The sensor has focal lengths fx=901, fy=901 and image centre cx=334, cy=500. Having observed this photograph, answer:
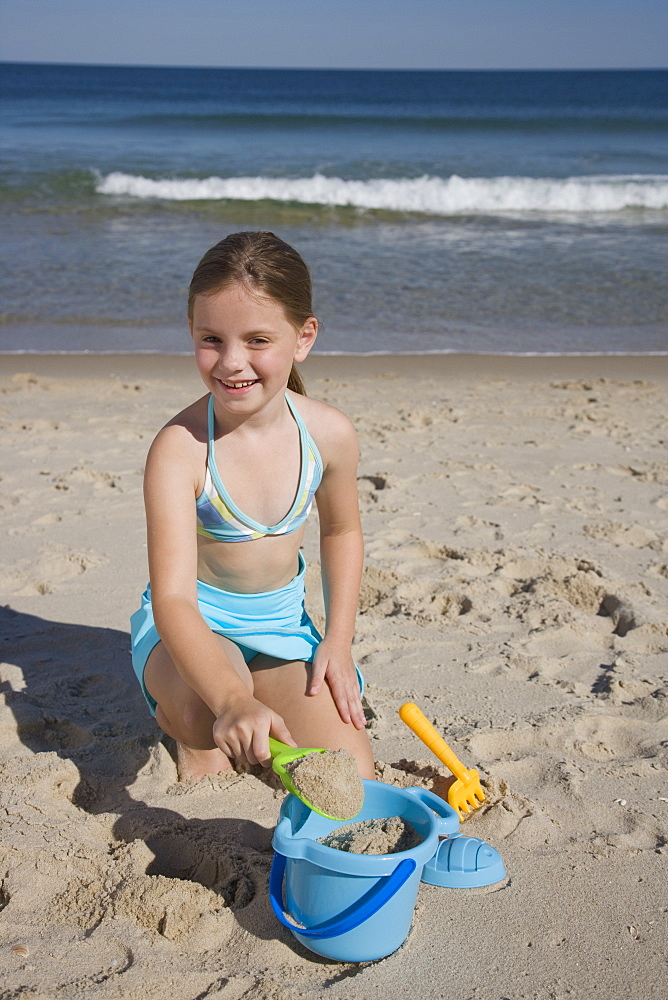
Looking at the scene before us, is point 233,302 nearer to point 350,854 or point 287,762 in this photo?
point 287,762

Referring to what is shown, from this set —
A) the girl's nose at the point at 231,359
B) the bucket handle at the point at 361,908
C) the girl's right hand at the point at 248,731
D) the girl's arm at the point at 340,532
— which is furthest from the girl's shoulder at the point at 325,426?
the bucket handle at the point at 361,908

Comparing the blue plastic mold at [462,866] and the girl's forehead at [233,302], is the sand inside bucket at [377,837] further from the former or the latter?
the girl's forehead at [233,302]

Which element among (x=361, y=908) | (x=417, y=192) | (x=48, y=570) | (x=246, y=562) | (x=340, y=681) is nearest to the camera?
(x=361, y=908)

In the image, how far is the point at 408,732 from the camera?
2.47 metres

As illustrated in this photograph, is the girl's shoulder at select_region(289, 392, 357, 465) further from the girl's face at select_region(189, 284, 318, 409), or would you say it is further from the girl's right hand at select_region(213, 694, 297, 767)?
the girl's right hand at select_region(213, 694, 297, 767)

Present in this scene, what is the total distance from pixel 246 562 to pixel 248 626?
0.17m

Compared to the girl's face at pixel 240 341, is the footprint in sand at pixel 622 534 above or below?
below

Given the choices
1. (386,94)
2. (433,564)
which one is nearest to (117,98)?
(386,94)

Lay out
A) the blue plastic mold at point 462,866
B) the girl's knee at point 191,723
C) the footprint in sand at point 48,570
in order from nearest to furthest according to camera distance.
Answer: the blue plastic mold at point 462,866 → the girl's knee at point 191,723 → the footprint in sand at point 48,570

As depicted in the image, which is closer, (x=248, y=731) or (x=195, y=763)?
(x=248, y=731)

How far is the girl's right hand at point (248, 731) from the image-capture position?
170 centimetres

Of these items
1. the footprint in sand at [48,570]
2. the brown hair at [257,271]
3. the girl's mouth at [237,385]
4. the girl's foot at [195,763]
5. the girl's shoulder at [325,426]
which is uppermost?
the brown hair at [257,271]

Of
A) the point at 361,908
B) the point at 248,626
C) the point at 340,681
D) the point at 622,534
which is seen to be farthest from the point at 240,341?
the point at 622,534

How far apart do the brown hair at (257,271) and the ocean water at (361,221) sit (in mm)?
4784
